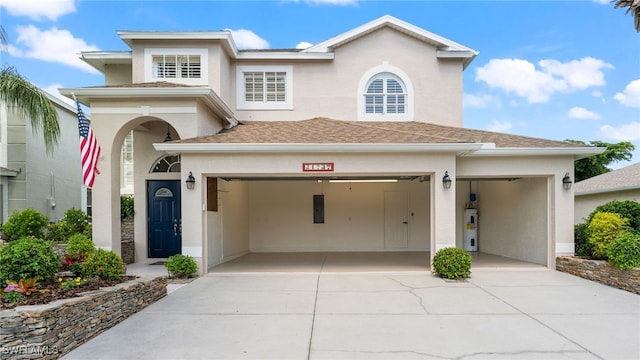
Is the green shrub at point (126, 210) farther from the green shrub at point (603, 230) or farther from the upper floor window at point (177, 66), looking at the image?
the green shrub at point (603, 230)

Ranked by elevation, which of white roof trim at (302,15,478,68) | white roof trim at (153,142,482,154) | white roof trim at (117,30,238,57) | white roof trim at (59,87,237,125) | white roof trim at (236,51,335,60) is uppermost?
white roof trim at (302,15,478,68)

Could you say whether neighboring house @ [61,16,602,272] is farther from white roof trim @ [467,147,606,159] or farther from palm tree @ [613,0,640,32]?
palm tree @ [613,0,640,32]

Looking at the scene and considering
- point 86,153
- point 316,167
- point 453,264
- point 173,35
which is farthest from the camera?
point 173,35

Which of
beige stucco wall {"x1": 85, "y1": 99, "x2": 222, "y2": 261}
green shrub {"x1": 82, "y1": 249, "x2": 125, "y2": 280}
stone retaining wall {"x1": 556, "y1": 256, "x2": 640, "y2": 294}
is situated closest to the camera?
green shrub {"x1": 82, "y1": 249, "x2": 125, "y2": 280}

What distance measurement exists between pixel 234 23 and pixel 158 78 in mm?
3858

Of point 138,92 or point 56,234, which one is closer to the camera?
point 138,92

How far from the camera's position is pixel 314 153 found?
999 cm

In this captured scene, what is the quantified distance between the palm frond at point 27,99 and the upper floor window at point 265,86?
18.8ft

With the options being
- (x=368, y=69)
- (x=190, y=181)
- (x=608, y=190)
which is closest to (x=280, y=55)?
(x=368, y=69)

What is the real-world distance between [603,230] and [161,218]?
12206mm

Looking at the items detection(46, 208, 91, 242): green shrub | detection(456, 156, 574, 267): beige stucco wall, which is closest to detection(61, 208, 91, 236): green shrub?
detection(46, 208, 91, 242): green shrub

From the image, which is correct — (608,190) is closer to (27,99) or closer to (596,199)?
(596,199)

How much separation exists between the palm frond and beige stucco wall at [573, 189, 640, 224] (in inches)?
639

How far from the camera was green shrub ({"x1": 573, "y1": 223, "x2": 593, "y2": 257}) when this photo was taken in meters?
10.0
